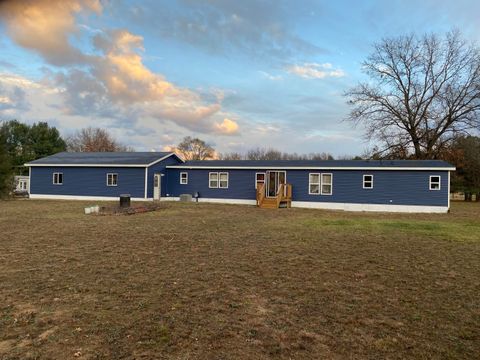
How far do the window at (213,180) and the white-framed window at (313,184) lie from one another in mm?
6375

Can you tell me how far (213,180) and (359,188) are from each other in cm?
961

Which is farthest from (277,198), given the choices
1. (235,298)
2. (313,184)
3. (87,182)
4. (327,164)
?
(235,298)

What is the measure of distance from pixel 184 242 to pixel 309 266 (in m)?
3.79

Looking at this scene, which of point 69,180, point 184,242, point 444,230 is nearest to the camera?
point 184,242

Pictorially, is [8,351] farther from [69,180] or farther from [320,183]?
[69,180]

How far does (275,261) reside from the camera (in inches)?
312

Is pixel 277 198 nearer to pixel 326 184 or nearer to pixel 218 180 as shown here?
pixel 326 184

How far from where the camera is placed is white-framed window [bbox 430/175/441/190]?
880 inches

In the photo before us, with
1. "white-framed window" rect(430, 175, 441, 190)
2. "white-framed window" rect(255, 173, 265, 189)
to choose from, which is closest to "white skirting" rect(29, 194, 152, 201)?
"white-framed window" rect(255, 173, 265, 189)

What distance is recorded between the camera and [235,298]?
5.44m

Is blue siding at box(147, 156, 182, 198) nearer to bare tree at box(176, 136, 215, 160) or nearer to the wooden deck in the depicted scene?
the wooden deck

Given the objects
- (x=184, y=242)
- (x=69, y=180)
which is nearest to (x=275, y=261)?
(x=184, y=242)

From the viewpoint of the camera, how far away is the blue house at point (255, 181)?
895 inches

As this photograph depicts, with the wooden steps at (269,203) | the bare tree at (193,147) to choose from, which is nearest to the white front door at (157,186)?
the wooden steps at (269,203)
